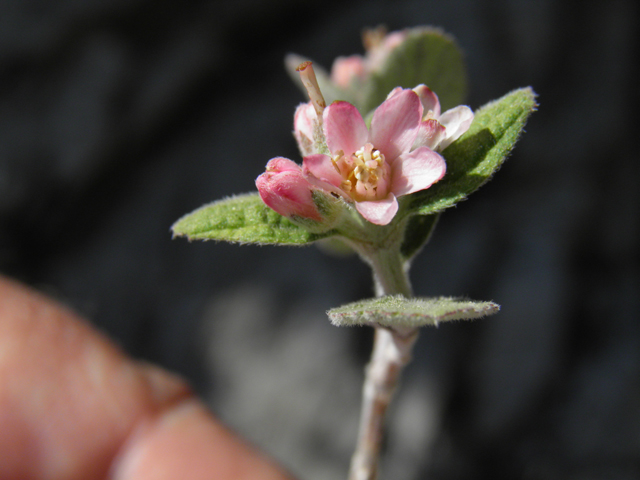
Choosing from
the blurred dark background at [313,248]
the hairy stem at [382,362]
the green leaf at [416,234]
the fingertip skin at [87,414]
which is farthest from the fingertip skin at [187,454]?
the green leaf at [416,234]

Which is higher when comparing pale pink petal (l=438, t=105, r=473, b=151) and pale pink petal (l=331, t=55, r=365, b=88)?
pale pink petal (l=331, t=55, r=365, b=88)

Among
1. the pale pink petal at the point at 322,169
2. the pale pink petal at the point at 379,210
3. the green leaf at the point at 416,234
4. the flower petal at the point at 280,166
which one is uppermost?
the flower petal at the point at 280,166

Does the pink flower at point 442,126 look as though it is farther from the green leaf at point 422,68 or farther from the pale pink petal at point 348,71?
the pale pink petal at point 348,71

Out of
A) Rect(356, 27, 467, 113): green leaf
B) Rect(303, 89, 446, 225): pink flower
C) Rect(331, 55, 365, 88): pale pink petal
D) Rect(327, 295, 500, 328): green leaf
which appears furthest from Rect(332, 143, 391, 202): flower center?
Rect(331, 55, 365, 88): pale pink petal

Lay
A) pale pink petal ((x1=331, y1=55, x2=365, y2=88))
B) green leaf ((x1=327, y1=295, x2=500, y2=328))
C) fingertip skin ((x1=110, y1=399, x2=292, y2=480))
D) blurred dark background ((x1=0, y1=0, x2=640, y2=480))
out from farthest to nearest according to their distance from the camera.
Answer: blurred dark background ((x1=0, y1=0, x2=640, y2=480)), fingertip skin ((x1=110, y1=399, x2=292, y2=480)), pale pink petal ((x1=331, y1=55, x2=365, y2=88)), green leaf ((x1=327, y1=295, x2=500, y2=328))

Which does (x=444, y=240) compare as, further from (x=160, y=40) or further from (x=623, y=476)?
(x=160, y=40)

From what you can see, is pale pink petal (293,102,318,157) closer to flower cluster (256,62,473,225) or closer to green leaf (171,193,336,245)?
flower cluster (256,62,473,225)

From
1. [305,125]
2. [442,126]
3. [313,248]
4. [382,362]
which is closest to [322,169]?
[305,125]
